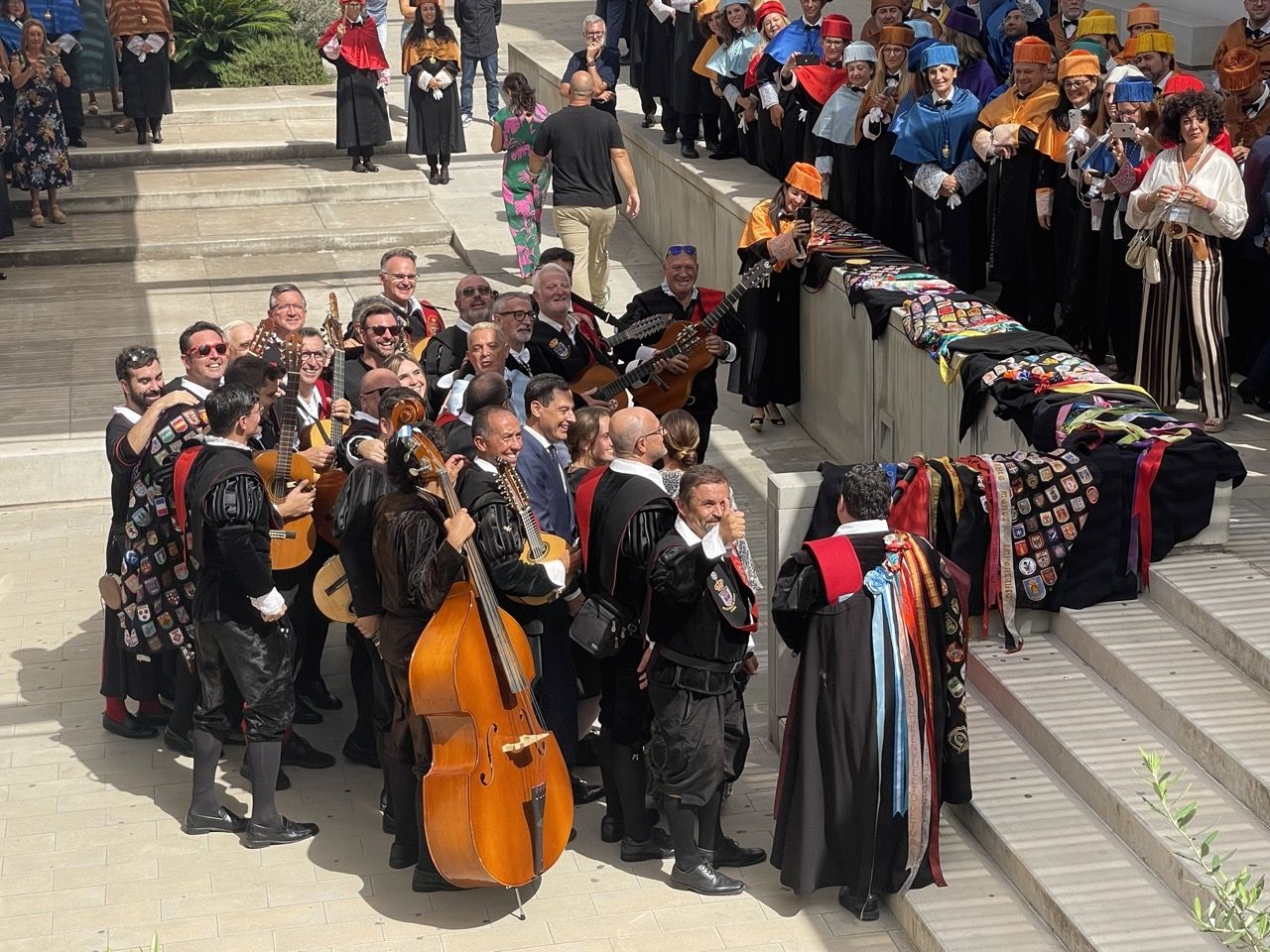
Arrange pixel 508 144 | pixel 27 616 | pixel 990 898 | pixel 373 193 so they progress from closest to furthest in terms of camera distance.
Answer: pixel 990 898 → pixel 27 616 → pixel 508 144 → pixel 373 193

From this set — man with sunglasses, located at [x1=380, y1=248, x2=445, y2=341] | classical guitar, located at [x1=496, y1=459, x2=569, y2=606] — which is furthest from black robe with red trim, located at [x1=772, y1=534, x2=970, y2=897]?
man with sunglasses, located at [x1=380, y1=248, x2=445, y2=341]

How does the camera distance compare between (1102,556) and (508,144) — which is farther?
(508,144)

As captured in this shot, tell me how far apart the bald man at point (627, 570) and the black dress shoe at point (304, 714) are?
167cm

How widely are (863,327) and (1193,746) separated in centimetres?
440

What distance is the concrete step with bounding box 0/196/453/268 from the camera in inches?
613

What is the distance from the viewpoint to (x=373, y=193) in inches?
676

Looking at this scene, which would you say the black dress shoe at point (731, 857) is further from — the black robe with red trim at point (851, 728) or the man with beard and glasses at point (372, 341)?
the man with beard and glasses at point (372, 341)

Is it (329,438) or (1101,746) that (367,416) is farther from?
(1101,746)

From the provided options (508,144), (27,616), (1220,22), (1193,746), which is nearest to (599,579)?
(1193,746)

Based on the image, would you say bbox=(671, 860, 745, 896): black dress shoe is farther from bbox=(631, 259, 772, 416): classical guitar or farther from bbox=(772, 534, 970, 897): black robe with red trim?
bbox=(631, 259, 772, 416): classical guitar

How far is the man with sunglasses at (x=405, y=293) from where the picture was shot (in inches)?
353

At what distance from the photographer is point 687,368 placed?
920cm

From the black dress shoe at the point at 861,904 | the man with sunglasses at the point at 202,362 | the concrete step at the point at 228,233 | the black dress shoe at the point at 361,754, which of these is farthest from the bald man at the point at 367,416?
the concrete step at the point at 228,233

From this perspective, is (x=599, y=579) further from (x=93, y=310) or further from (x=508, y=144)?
(x=93, y=310)
